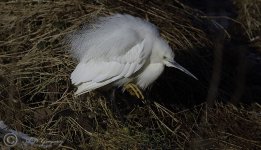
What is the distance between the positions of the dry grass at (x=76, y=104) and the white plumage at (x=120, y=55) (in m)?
0.31

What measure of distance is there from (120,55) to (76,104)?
57 cm

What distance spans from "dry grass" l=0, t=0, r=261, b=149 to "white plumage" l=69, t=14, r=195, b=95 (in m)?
0.31

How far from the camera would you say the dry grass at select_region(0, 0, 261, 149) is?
15.9 feet

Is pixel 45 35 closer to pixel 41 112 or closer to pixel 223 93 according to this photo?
pixel 41 112

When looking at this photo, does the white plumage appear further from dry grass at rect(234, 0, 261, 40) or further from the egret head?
dry grass at rect(234, 0, 261, 40)

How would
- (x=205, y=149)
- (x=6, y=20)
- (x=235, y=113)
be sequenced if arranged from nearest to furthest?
(x=205, y=149)
(x=235, y=113)
(x=6, y=20)

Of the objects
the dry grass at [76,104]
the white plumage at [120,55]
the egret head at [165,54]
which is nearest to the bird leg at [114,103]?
the dry grass at [76,104]

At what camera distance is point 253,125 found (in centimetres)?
529

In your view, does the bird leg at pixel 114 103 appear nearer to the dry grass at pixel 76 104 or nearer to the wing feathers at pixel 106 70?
the dry grass at pixel 76 104

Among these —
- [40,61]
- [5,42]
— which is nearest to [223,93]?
[40,61]

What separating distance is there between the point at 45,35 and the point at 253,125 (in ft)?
6.39

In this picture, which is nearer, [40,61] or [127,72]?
[127,72]

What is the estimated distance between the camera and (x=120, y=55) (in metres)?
4.82

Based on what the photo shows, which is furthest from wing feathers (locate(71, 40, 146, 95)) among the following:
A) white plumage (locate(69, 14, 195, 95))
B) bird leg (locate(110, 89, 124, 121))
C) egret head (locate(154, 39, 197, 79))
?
bird leg (locate(110, 89, 124, 121))
